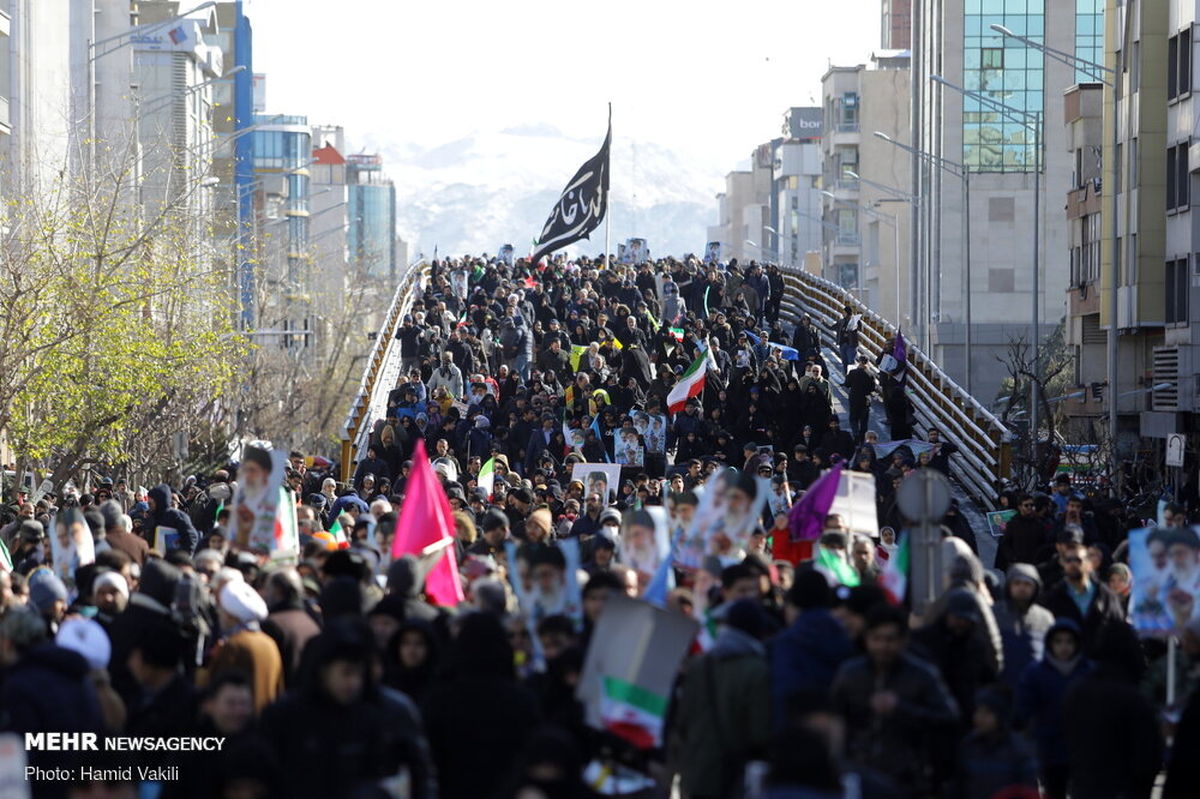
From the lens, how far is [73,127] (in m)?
36.6

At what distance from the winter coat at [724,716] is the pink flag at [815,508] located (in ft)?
21.2

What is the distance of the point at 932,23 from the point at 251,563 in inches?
2902

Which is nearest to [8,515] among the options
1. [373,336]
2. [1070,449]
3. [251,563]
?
[251,563]

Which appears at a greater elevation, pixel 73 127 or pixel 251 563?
pixel 73 127

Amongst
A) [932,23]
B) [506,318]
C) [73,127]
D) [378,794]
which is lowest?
[378,794]

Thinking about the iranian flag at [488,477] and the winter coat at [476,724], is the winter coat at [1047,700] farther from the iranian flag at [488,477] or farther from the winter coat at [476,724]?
the iranian flag at [488,477]

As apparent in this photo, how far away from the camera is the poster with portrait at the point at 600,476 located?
2432 cm

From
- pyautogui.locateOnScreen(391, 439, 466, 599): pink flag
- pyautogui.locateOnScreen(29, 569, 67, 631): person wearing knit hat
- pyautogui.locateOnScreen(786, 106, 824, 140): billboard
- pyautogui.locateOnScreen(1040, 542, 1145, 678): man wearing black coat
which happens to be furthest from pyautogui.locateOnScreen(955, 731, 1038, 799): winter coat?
pyautogui.locateOnScreen(786, 106, 824, 140): billboard

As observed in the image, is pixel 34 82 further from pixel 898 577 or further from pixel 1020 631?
pixel 1020 631

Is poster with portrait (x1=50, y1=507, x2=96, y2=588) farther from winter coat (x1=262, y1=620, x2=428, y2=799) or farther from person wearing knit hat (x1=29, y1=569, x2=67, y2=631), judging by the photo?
winter coat (x1=262, y1=620, x2=428, y2=799)

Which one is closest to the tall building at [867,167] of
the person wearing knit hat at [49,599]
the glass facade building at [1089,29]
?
the glass facade building at [1089,29]

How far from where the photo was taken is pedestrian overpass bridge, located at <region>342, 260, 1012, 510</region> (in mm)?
31375

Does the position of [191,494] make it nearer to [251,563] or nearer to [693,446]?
[693,446]

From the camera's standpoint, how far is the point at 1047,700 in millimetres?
10992
